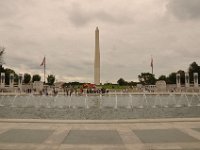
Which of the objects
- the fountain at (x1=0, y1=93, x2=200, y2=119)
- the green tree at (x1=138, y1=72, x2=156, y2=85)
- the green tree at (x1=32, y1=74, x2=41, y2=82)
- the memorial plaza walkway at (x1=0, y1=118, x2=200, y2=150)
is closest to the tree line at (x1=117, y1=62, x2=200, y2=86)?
the green tree at (x1=138, y1=72, x2=156, y2=85)

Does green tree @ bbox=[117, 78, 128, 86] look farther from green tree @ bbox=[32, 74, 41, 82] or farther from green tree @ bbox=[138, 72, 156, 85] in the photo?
green tree @ bbox=[32, 74, 41, 82]

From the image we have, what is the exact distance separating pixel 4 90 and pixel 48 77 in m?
82.4

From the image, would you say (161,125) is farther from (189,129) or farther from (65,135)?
(65,135)

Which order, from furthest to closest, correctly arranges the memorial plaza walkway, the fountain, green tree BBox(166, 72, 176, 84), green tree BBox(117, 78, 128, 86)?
green tree BBox(117, 78, 128, 86) → green tree BBox(166, 72, 176, 84) → the fountain → the memorial plaza walkway

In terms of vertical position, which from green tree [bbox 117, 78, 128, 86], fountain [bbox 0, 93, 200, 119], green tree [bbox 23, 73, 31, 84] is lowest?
fountain [bbox 0, 93, 200, 119]

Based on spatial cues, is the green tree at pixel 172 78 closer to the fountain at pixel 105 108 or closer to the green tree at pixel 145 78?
the green tree at pixel 145 78

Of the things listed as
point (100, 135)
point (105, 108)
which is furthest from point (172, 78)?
point (100, 135)

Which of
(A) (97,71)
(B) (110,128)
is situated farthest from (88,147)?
(A) (97,71)

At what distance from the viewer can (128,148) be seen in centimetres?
981

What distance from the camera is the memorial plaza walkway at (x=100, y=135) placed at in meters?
10.1

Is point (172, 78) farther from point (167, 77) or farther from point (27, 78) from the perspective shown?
point (27, 78)

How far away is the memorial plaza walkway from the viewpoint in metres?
10.1

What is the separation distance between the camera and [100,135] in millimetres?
12203

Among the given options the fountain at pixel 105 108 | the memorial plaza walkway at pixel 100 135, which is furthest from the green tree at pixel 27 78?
the memorial plaza walkway at pixel 100 135
